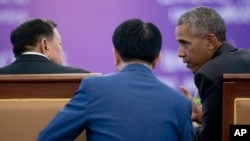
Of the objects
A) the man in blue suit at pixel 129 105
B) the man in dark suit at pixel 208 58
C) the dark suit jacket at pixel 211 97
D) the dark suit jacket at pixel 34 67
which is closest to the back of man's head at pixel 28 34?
the dark suit jacket at pixel 34 67

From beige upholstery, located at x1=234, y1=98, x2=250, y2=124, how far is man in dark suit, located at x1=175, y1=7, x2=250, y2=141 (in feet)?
0.77

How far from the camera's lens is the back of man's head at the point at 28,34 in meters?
3.21

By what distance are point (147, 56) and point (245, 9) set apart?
7.97ft

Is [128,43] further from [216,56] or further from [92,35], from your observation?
[92,35]

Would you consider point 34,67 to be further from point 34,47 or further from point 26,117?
point 26,117

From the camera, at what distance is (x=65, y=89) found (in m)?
2.32

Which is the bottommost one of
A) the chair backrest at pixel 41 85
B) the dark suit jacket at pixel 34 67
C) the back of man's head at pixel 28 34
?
the chair backrest at pixel 41 85

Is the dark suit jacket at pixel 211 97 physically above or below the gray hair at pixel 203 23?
below

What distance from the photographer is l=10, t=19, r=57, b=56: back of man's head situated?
3.21 metres

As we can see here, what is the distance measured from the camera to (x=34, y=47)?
126 inches

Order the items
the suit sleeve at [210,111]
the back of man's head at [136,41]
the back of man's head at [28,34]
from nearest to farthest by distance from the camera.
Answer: the back of man's head at [136,41] < the suit sleeve at [210,111] < the back of man's head at [28,34]

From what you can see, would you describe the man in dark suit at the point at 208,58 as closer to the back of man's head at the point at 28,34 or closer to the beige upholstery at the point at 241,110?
Result: the beige upholstery at the point at 241,110

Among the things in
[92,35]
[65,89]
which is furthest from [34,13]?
[65,89]

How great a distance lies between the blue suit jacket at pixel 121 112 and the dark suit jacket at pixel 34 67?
739 millimetres
